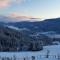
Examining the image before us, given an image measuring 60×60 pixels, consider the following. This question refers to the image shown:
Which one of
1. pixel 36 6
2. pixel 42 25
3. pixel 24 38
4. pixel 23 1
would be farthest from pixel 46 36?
pixel 23 1

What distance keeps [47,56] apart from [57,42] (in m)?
0.21

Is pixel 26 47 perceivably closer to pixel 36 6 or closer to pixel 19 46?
pixel 19 46

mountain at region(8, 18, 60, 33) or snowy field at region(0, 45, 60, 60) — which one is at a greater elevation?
mountain at region(8, 18, 60, 33)

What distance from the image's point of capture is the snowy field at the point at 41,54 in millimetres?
1885

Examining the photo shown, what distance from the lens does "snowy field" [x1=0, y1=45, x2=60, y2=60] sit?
1.88 meters

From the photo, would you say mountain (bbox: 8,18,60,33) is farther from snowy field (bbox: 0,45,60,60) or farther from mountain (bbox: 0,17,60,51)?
snowy field (bbox: 0,45,60,60)

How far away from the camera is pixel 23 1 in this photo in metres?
1.98

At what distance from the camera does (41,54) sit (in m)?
1.89

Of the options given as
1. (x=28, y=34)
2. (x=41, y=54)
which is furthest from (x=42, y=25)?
(x=41, y=54)

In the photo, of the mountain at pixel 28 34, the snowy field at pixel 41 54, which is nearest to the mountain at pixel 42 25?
the mountain at pixel 28 34

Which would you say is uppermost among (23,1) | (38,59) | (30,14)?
(23,1)

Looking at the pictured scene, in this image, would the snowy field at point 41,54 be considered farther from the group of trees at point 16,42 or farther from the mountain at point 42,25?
the mountain at point 42,25

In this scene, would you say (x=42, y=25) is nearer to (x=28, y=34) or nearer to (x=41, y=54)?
(x=28, y=34)

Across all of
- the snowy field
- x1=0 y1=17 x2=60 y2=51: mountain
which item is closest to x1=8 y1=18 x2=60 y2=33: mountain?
x1=0 y1=17 x2=60 y2=51: mountain
